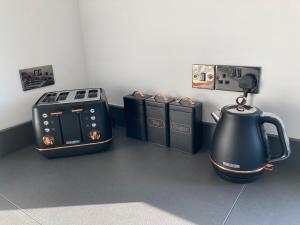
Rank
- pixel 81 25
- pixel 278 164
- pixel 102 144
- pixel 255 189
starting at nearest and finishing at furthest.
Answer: pixel 255 189 → pixel 278 164 → pixel 102 144 → pixel 81 25

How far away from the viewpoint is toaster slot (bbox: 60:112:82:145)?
35.3 inches

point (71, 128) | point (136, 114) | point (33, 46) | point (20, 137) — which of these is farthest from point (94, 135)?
point (33, 46)

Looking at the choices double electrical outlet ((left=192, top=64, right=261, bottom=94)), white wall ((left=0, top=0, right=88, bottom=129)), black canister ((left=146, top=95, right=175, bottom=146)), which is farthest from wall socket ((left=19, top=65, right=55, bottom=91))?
double electrical outlet ((left=192, top=64, right=261, bottom=94))

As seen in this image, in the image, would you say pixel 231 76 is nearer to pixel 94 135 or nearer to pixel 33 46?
pixel 94 135

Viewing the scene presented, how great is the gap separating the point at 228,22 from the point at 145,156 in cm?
51

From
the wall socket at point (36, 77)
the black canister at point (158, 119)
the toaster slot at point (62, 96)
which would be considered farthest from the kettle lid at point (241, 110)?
the wall socket at point (36, 77)

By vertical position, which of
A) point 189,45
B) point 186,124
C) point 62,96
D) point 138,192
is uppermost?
point 189,45

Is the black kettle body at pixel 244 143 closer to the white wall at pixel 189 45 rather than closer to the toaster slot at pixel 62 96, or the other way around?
the white wall at pixel 189 45

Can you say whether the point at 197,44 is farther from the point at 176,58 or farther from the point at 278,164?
the point at 278,164

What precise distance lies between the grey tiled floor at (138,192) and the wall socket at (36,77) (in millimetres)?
284

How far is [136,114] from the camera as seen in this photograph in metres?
1.02

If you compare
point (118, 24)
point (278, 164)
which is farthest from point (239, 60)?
point (118, 24)

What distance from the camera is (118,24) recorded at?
1.06 metres

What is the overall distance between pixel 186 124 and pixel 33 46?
64cm
